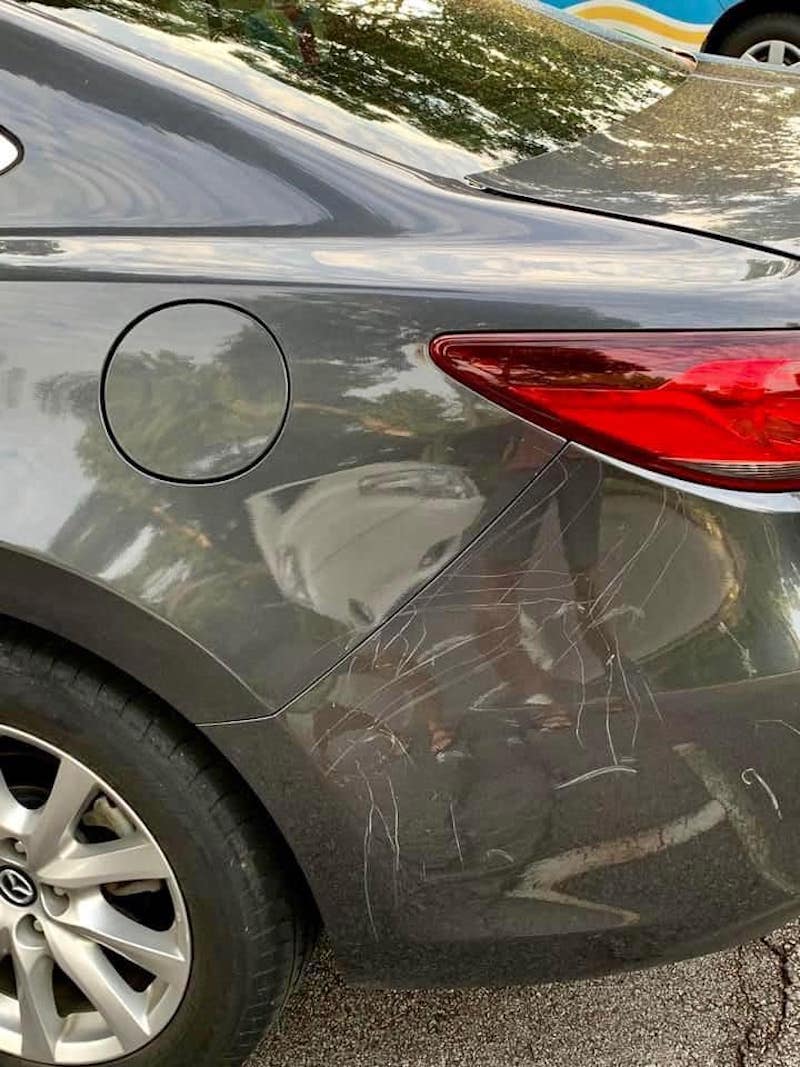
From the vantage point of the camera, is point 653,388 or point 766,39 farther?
point 766,39

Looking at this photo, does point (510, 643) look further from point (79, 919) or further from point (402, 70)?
point (402, 70)

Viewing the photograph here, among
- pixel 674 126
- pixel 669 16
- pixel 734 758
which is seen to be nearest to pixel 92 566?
pixel 734 758

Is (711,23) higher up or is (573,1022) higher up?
(711,23)

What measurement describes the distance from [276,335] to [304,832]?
642mm

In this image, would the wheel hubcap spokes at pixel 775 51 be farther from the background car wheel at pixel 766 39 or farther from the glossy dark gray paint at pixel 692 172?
the glossy dark gray paint at pixel 692 172

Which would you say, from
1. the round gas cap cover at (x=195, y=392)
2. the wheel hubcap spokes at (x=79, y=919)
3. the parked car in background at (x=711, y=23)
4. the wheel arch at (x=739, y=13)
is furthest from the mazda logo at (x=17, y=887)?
the wheel arch at (x=739, y=13)

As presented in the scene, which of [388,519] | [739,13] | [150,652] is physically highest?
[739,13]

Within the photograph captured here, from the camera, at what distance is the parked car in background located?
608 centimetres

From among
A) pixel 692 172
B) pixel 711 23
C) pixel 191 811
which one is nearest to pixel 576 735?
pixel 191 811

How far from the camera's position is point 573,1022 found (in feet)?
6.64

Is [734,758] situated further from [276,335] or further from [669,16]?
[669,16]

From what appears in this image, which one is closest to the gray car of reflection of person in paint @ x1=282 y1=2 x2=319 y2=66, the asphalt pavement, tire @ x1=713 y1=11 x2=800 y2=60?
reflection of person in paint @ x1=282 y1=2 x2=319 y2=66

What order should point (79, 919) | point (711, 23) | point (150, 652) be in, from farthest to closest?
point (711, 23) < point (79, 919) < point (150, 652)

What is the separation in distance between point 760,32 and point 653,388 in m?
5.87
